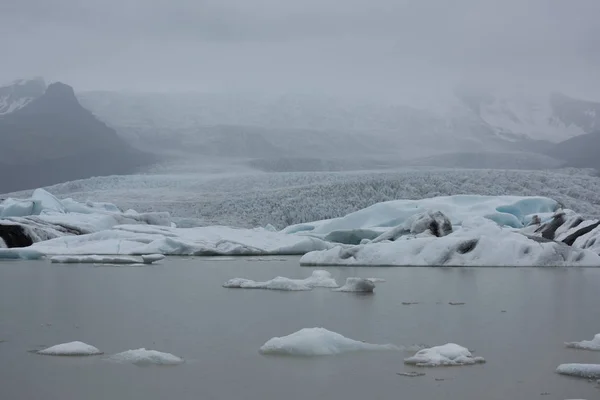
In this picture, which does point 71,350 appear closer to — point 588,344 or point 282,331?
point 282,331

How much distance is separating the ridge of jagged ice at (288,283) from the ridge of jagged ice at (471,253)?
2.93m

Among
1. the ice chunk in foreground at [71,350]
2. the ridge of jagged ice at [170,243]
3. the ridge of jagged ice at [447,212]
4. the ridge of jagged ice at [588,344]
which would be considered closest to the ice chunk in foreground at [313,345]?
the ice chunk in foreground at [71,350]

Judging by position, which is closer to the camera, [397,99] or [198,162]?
[198,162]

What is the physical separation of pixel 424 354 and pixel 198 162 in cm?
3108

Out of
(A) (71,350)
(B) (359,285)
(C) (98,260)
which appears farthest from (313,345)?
(C) (98,260)

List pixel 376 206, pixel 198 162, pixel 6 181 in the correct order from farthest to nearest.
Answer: pixel 198 162
pixel 6 181
pixel 376 206

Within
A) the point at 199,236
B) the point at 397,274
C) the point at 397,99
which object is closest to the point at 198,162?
the point at 397,99

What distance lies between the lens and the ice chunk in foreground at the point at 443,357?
14.7 ft

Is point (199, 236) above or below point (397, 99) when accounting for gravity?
below

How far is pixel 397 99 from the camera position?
153 feet

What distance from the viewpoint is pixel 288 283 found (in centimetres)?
858

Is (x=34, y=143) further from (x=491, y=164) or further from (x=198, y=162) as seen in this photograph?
(x=491, y=164)

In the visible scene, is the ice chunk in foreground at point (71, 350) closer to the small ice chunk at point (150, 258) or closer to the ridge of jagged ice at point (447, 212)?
the small ice chunk at point (150, 258)

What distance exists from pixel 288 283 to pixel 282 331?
9.37ft
